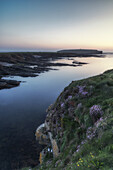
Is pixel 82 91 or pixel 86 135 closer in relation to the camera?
pixel 86 135

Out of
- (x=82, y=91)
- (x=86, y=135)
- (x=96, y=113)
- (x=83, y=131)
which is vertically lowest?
(x=83, y=131)

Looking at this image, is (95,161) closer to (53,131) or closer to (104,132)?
(104,132)

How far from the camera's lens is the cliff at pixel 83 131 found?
4707mm

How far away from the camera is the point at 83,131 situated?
7.63 metres

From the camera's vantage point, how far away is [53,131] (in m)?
11.4

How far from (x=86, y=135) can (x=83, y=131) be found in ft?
2.52

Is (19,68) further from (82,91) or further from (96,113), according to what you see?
(96,113)

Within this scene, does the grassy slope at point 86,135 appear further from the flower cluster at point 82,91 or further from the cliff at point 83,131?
the flower cluster at point 82,91

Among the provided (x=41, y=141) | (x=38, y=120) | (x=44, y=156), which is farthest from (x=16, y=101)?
(x=44, y=156)

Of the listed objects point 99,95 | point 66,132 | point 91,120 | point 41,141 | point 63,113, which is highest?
point 99,95

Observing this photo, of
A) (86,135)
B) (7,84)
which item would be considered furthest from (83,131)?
(7,84)

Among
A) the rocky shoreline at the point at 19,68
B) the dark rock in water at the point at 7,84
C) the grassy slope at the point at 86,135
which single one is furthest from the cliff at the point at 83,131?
the rocky shoreline at the point at 19,68

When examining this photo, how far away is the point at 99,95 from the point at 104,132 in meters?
4.49

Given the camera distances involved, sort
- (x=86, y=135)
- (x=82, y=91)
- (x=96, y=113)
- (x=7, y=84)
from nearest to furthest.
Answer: (x=86, y=135), (x=96, y=113), (x=82, y=91), (x=7, y=84)
